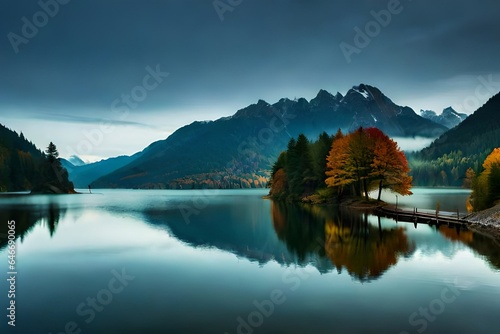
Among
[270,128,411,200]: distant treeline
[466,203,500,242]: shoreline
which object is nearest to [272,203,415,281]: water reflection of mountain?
[466,203,500,242]: shoreline

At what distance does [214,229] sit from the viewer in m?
52.9

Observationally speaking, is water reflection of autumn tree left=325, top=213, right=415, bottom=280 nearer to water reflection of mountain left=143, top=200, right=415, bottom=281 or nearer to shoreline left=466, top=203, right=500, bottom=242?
water reflection of mountain left=143, top=200, right=415, bottom=281

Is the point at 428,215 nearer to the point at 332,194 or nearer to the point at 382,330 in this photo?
the point at 332,194

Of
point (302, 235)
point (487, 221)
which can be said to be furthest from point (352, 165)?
point (302, 235)

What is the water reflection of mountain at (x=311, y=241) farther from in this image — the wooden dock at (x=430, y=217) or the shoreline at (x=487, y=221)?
the shoreline at (x=487, y=221)

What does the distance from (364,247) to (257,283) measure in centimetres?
1560

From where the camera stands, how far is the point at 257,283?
2516 centimetres

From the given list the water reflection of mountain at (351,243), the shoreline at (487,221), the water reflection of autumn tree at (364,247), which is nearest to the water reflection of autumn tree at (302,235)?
the water reflection of mountain at (351,243)

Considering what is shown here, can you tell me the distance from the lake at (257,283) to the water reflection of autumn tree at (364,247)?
0.50ft

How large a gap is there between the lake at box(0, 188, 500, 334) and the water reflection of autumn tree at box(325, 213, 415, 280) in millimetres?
152

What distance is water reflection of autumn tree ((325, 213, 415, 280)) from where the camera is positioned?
28.7 m

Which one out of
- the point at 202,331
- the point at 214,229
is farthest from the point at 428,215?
the point at 202,331

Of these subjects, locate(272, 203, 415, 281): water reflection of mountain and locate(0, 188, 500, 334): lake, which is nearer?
locate(0, 188, 500, 334): lake

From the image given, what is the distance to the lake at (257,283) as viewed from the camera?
1795 centimetres
